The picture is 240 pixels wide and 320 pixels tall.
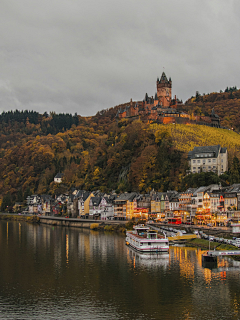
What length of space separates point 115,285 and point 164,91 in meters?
133

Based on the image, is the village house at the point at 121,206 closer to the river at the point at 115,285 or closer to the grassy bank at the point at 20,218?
the grassy bank at the point at 20,218

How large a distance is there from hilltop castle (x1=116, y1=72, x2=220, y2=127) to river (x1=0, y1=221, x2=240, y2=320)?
3349 inches

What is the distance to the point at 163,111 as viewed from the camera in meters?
146

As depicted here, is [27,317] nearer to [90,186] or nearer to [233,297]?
[233,297]

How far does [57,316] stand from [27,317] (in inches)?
94.7

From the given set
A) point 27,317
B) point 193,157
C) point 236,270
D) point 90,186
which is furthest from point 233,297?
point 90,186

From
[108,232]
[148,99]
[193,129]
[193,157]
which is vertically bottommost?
[108,232]

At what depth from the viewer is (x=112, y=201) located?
366 feet

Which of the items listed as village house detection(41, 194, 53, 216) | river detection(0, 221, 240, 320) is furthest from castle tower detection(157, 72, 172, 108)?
river detection(0, 221, 240, 320)

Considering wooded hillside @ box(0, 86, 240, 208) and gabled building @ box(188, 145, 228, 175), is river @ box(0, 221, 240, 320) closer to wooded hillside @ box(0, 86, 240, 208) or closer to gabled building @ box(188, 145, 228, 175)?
gabled building @ box(188, 145, 228, 175)

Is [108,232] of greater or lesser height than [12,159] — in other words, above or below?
below

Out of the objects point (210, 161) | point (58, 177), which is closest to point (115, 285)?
point (210, 161)

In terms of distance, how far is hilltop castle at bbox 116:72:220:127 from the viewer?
141 metres

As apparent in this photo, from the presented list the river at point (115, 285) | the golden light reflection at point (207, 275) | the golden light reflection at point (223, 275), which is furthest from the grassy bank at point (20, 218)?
the golden light reflection at point (223, 275)
